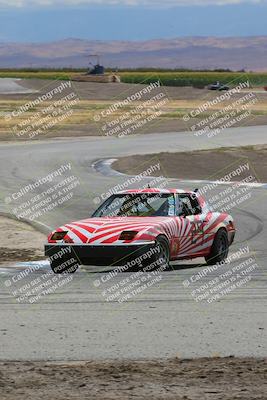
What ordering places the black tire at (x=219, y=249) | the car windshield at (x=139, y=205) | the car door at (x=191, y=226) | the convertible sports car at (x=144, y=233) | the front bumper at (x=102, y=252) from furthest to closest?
the black tire at (x=219, y=249), the car windshield at (x=139, y=205), the car door at (x=191, y=226), the convertible sports car at (x=144, y=233), the front bumper at (x=102, y=252)

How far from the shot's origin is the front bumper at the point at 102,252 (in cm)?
1612

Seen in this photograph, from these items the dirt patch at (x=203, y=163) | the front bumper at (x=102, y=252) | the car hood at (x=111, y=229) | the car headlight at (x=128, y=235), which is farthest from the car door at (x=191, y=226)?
the dirt patch at (x=203, y=163)

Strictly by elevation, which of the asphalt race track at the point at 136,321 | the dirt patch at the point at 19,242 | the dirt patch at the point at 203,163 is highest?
the asphalt race track at the point at 136,321

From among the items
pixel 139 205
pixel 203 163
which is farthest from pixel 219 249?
pixel 203 163

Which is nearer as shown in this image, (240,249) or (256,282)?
(256,282)

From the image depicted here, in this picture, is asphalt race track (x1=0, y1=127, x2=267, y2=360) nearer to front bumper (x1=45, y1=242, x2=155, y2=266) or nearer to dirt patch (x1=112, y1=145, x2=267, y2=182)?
front bumper (x1=45, y1=242, x2=155, y2=266)

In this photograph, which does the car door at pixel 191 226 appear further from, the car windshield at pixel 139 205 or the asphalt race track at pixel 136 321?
the asphalt race track at pixel 136 321

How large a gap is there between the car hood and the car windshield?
502 mm

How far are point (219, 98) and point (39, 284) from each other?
7331 cm

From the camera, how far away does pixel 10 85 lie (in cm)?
10988

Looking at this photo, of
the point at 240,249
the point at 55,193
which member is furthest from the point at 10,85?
the point at 240,249

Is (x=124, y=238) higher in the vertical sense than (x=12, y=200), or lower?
higher

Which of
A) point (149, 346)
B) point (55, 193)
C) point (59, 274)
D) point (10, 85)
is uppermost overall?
point (149, 346)

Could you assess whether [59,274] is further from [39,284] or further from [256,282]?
[256,282]
